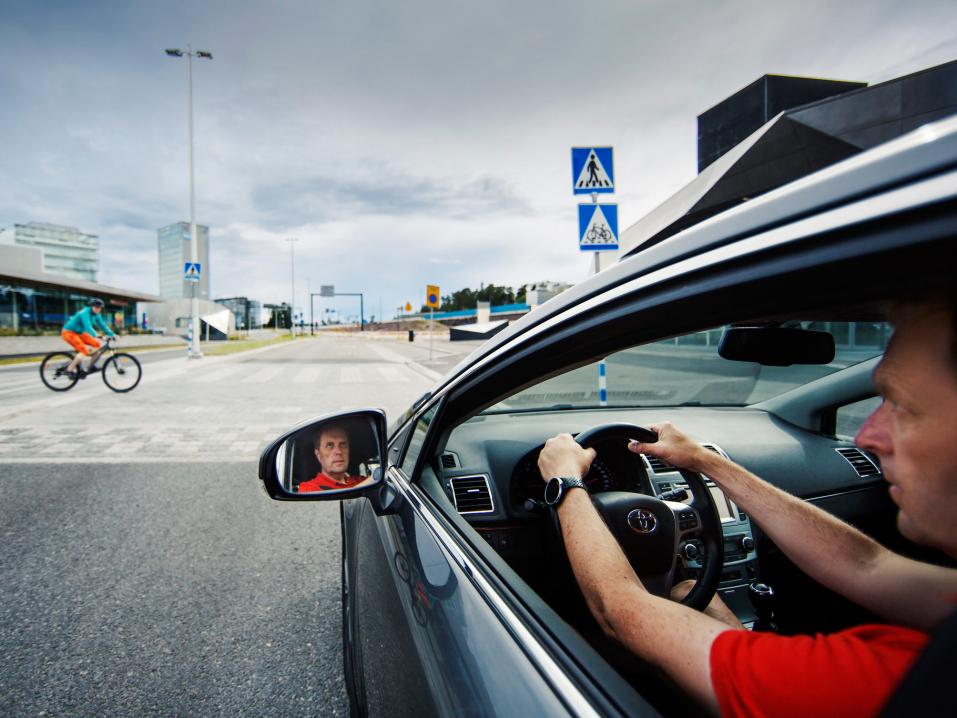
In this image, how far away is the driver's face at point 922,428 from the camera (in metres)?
0.65

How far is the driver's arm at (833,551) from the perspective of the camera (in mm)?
912

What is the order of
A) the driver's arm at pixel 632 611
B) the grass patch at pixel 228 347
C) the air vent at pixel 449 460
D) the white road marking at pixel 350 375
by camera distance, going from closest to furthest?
the driver's arm at pixel 632 611 < the air vent at pixel 449 460 < the white road marking at pixel 350 375 < the grass patch at pixel 228 347

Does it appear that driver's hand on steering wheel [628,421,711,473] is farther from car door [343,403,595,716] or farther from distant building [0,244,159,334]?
distant building [0,244,159,334]

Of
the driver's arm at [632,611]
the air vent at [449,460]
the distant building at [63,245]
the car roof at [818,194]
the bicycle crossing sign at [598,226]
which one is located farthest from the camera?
the distant building at [63,245]

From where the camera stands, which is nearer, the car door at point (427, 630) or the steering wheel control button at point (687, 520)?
the car door at point (427, 630)

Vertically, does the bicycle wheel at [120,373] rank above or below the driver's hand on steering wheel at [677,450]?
below

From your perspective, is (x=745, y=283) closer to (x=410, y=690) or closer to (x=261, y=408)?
(x=410, y=690)

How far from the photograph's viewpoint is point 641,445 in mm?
1656

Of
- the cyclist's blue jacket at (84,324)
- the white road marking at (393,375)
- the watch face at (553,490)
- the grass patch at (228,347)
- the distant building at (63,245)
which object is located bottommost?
the white road marking at (393,375)

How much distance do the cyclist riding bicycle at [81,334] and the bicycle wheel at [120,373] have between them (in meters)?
0.57

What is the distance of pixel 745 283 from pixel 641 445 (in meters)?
1.01

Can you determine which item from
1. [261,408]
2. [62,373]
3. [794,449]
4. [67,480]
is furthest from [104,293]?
[794,449]

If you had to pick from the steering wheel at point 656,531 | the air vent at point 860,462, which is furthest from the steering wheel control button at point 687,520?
the air vent at point 860,462

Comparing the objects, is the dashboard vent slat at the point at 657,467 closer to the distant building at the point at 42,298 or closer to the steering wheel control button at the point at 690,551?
the steering wheel control button at the point at 690,551
